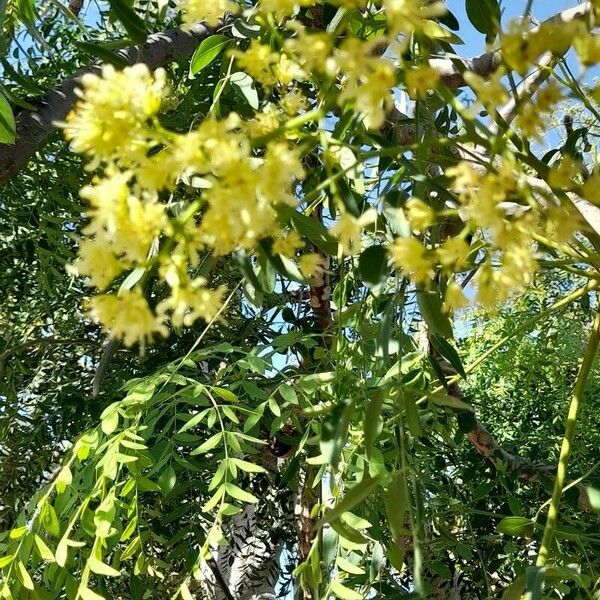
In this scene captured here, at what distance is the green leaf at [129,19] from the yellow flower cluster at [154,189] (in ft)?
0.61

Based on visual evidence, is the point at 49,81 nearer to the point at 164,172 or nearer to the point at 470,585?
the point at 470,585

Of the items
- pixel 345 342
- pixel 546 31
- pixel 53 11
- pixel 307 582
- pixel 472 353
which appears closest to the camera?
pixel 546 31

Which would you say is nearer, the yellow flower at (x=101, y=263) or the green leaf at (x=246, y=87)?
the yellow flower at (x=101, y=263)

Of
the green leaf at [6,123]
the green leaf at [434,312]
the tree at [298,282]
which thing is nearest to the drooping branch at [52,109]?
the tree at [298,282]

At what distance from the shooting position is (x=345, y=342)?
750 millimetres

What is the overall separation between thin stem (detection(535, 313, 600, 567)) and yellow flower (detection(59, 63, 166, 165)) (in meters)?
0.29

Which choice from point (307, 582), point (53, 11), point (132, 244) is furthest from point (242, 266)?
point (53, 11)

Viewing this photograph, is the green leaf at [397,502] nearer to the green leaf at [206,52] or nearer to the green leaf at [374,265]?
the green leaf at [374,265]

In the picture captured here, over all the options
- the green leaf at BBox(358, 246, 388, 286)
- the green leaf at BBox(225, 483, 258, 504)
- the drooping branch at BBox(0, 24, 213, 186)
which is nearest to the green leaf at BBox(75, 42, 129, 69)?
the drooping branch at BBox(0, 24, 213, 186)

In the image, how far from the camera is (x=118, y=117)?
1.00 feet

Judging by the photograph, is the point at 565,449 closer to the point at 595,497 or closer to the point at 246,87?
the point at 595,497

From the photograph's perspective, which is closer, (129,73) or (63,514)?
(129,73)

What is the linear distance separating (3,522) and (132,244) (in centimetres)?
136

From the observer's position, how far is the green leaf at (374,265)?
0.38 metres
